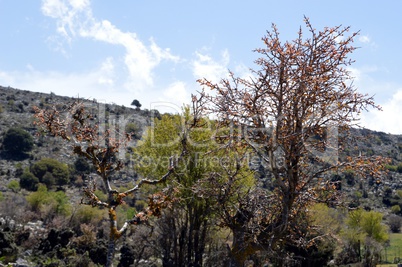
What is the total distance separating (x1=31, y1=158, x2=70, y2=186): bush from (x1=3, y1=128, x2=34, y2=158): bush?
4.99 m

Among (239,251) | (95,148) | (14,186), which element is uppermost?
(95,148)

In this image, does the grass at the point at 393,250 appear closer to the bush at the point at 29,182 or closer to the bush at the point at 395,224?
the bush at the point at 395,224

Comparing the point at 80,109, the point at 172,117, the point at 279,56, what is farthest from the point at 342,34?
the point at 172,117

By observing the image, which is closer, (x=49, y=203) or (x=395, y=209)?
(x=49, y=203)

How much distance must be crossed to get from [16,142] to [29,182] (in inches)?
307

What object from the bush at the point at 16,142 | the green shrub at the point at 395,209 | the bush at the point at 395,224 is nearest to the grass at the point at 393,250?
the bush at the point at 395,224

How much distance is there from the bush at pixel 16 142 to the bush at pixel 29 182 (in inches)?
274

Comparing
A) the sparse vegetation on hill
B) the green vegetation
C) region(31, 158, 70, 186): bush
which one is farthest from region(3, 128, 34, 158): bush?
the green vegetation

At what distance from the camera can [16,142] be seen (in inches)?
2279

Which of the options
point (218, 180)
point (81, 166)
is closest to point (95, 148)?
point (218, 180)

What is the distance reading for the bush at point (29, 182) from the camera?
52250 millimetres

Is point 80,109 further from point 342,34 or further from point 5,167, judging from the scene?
point 5,167

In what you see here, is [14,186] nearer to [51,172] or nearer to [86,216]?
[51,172]

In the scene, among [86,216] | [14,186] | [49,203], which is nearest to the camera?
[86,216]
